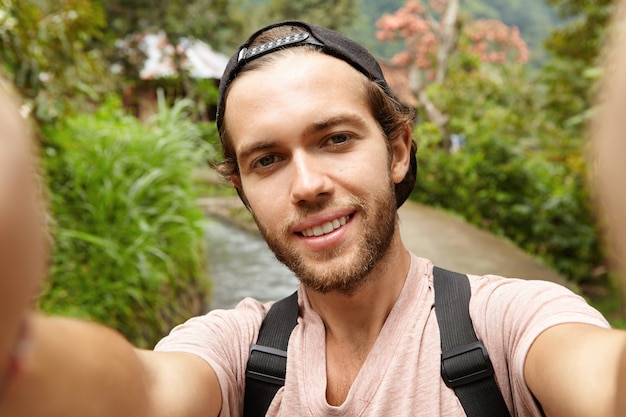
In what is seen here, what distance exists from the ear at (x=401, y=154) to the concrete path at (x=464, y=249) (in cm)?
404

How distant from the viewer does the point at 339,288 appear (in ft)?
4.41

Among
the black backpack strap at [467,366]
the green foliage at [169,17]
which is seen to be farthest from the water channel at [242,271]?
the green foliage at [169,17]

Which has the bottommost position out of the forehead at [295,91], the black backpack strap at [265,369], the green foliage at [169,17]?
the green foliage at [169,17]

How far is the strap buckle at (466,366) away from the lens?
3.74ft

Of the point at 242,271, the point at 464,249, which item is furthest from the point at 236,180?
the point at 464,249

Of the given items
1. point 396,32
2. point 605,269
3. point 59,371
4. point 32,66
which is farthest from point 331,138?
point 396,32

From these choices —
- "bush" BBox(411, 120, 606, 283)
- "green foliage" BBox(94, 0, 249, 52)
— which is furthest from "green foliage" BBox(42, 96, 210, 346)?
"green foliage" BBox(94, 0, 249, 52)

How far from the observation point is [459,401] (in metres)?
1.13

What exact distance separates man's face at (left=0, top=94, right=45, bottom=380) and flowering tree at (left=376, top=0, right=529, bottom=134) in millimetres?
10125

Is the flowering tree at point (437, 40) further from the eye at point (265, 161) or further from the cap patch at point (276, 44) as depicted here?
the eye at point (265, 161)

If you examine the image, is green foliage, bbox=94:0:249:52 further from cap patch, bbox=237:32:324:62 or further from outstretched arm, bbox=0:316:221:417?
outstretched arm, bbox=0:316:221:417

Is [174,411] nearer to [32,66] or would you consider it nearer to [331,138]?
[331,138]

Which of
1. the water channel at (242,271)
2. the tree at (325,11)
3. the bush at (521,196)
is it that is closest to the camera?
the water channel at (242,271)

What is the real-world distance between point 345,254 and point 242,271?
5.10 meters
